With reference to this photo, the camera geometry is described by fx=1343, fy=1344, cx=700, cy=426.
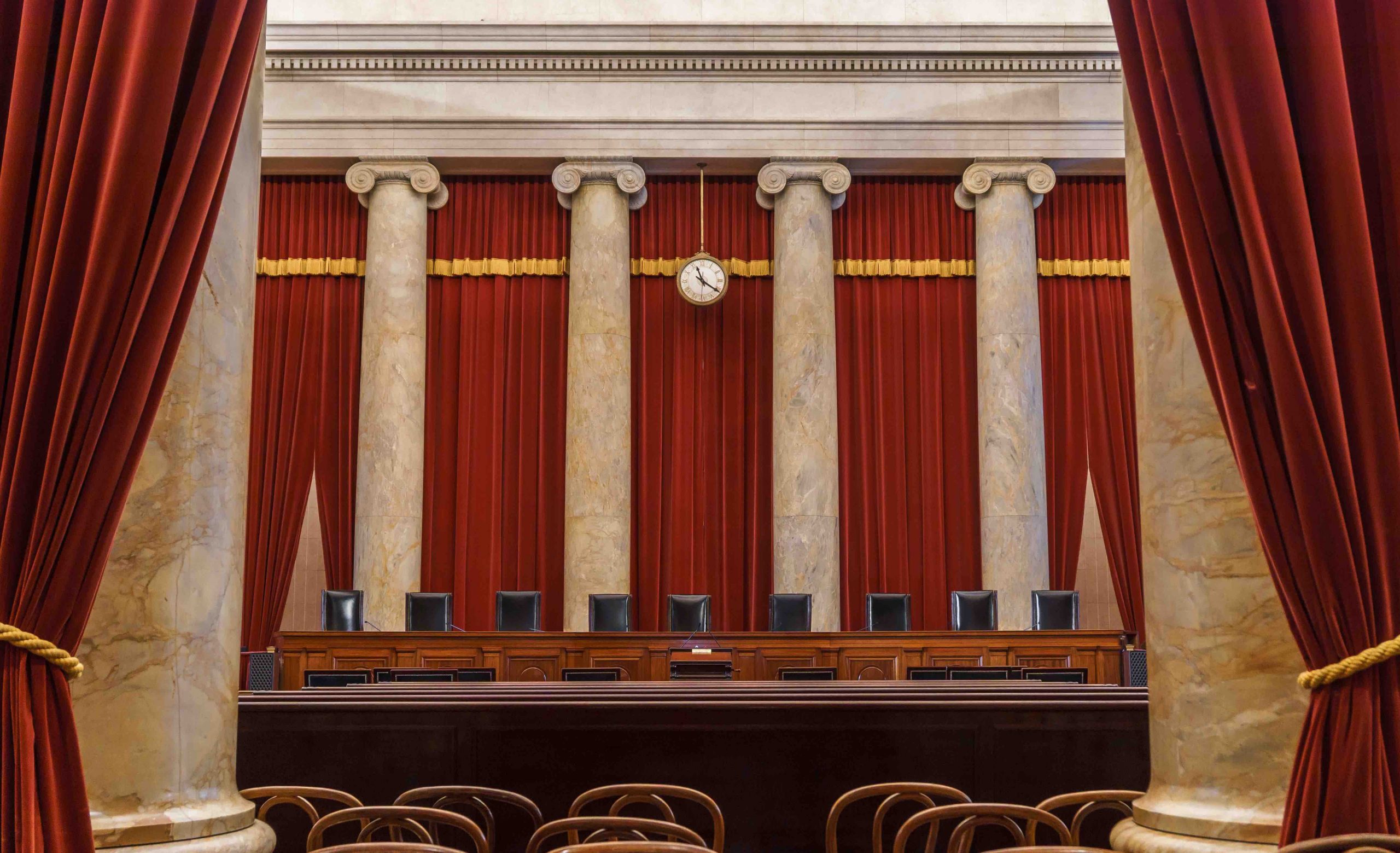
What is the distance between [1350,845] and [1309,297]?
1222 mm

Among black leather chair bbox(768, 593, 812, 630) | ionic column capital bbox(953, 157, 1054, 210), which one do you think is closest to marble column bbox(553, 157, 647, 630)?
black leather chair bbox(768, 593, 812, 630)

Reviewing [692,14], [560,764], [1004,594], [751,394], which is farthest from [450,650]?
[692,14]

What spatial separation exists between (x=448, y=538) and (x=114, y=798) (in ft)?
32.9

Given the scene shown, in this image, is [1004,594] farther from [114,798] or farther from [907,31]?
[114,798]

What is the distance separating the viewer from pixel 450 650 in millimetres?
10766

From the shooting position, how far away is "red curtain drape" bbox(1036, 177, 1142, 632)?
13.3 meters

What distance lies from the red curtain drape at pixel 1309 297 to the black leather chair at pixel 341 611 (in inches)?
364

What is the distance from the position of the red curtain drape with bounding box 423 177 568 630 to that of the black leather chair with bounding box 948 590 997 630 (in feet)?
12.9

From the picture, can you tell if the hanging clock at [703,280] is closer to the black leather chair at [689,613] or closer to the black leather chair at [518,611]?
the black leather chair at [689,613]

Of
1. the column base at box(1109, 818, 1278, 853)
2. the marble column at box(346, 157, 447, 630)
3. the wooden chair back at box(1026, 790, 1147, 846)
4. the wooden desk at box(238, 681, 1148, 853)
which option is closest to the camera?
the column base at box(1109, 818, 1278, 853)

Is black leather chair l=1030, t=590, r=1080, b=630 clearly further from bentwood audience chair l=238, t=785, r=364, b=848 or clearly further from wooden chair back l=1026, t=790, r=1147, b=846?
bentwood audience chair l=238, t=785, r=364, b=848

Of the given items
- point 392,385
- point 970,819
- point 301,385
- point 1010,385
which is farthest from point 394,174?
point 970,819

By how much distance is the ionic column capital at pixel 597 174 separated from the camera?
13.2 metres

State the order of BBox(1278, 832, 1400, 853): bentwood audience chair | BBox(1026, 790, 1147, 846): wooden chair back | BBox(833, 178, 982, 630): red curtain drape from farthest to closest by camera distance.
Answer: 1. BBox(833, 178, 982, 630): red curtain drape
2. BBox(1026, 790, 1147, 846): wooden chair back
3. BBox(1278, 832, 1400, 853): bentwood audience chair
